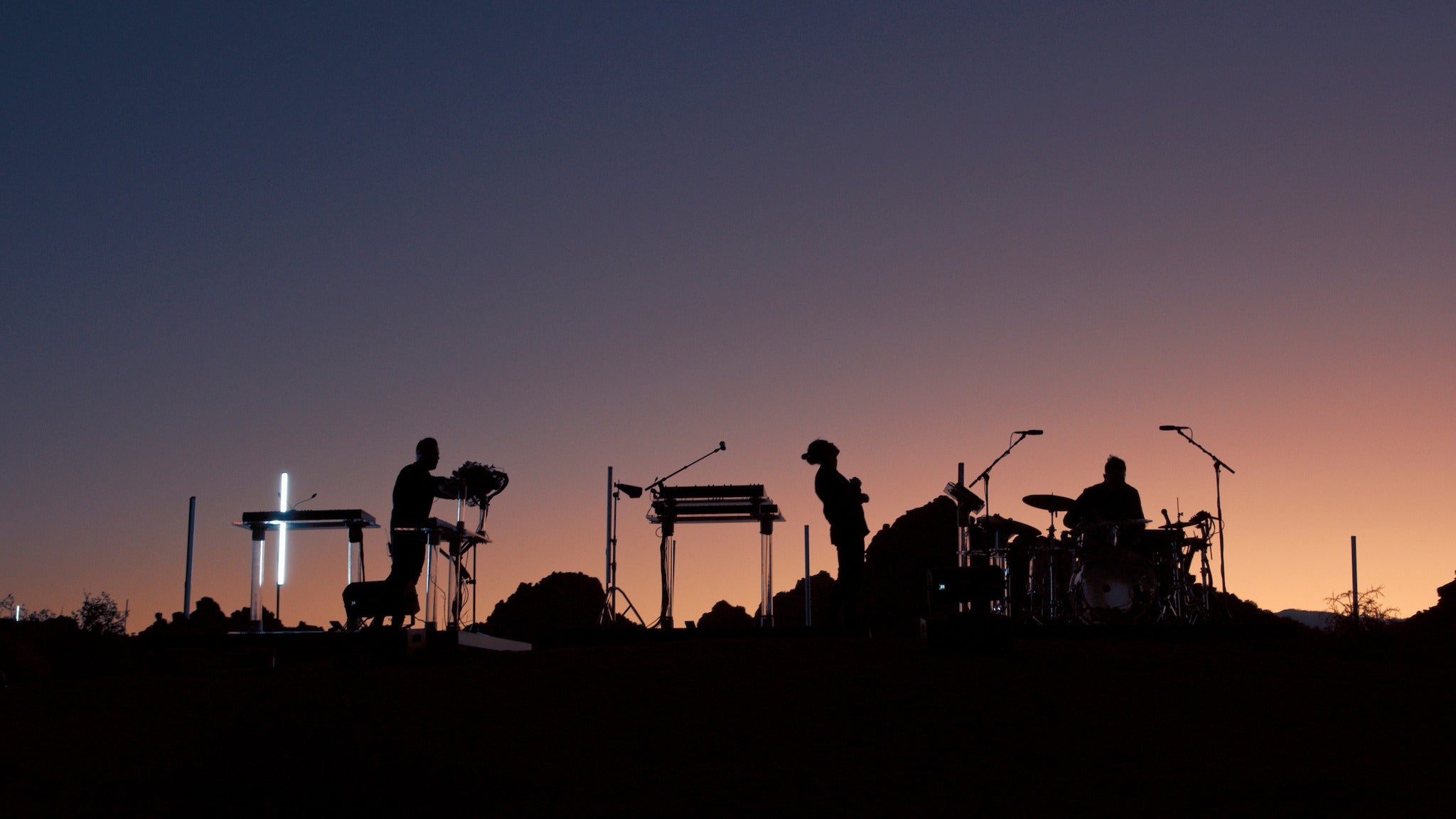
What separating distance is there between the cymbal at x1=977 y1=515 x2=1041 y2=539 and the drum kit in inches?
0.7

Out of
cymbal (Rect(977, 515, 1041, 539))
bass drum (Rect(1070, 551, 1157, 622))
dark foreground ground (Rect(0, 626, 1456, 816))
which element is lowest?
dark foreground ground (Rect(0, 626, 1456, 816))

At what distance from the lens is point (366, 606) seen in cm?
900

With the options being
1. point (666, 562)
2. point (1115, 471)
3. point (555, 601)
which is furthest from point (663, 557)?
point (555, 601)

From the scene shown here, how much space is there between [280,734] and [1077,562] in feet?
31.6

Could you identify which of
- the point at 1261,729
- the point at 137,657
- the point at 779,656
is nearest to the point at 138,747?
the point at 779,656

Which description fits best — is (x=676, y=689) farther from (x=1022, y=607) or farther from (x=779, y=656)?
(x=1022, y=607)

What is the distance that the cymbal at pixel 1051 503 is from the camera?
12.8 m

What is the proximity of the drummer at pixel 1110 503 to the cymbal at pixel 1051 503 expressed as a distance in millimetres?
69

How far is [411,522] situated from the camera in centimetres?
945

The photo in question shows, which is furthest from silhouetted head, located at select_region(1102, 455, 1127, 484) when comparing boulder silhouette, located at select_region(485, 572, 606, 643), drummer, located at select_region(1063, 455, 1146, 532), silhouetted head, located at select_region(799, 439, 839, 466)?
boulder silhouette, located at select_region(485, 572, 606, 643)

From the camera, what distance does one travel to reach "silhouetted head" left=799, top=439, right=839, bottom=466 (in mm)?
11891

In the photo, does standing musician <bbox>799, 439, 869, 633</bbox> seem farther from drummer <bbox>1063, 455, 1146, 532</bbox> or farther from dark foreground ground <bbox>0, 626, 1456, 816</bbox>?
dark foreground ground <bbox>0, 626, 1456, 816</bbox>

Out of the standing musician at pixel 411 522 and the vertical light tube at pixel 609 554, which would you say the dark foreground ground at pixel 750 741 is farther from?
the vertical light tube at pixel 609 554

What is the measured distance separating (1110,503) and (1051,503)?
696 mm
